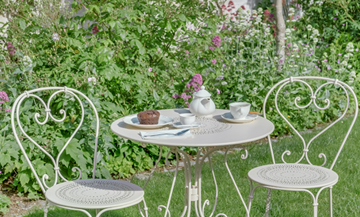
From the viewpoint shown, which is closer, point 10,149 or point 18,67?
point 10,149

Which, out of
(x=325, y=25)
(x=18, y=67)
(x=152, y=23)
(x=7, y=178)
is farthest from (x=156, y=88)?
(x=325, y=25)

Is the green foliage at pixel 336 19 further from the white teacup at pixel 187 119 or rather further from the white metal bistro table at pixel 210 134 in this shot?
the white teacup at pixel 187 119

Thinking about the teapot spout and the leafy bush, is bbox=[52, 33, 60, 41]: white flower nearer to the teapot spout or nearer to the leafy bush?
the leafy bush

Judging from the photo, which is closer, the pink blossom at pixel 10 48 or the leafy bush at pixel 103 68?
the leafy bush at pixel 103 68

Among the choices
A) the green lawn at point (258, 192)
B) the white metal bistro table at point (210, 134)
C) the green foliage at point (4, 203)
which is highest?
the white metal bistro table at point (210, 134)

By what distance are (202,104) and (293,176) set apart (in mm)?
642

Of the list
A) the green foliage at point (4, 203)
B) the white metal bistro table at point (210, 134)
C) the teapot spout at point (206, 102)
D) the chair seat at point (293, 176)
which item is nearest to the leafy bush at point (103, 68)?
the green foliage at point (4, 203)

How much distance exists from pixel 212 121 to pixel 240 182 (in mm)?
1226

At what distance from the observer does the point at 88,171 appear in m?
3.35

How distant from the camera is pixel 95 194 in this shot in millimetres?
2203

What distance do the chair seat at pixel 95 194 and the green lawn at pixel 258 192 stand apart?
728 mm

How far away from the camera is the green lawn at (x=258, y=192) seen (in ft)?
9.96

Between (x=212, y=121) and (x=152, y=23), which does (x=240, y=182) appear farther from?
(x=152, y=23)

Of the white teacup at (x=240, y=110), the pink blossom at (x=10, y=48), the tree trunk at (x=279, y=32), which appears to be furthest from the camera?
the tree trunk at (x=279, y=32)
